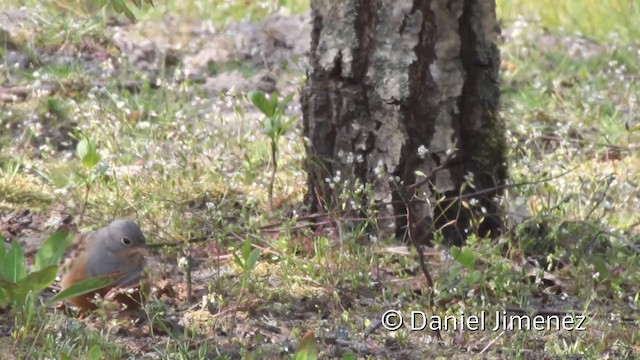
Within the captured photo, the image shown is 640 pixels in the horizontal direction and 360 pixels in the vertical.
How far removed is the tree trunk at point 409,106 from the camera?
487 centimetres

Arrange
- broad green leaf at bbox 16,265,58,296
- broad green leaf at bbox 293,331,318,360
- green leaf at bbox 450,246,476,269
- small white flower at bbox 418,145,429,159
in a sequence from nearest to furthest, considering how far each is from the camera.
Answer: broad green leaf at bbox 293,331,318,360 < broad green leaf at bbox 16,265,58,296 < green leaf at bbox 450,246,476,269 < small white flower at bbox 418,145,429,159

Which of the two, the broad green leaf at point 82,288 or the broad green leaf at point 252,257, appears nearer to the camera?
the broad green leaf at point 82,288

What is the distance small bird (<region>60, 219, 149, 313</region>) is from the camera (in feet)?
13.8

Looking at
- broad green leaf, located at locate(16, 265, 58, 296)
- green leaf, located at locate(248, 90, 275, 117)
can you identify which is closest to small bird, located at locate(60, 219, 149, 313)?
broad green leaf, located at locate(16, 265, 58, 296)

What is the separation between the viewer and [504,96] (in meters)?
7.45

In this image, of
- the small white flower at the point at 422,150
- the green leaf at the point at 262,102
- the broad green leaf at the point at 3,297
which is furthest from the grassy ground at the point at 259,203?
the green leaf at the point at 262,102

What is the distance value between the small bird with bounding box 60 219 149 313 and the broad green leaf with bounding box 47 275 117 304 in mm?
262

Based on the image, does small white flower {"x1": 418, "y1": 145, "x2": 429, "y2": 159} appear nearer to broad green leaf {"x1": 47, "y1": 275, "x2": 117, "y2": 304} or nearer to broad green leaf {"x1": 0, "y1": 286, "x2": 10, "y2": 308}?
broad green leaf {"x1": 47, "y1": 275, "x2": 117, "y2": 304}

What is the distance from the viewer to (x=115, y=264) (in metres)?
4.23

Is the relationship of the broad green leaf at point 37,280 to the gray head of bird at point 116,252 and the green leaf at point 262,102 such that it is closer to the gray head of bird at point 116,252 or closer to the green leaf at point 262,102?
the gray head of bird at point 116,252

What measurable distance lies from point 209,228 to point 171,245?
9.7 inches

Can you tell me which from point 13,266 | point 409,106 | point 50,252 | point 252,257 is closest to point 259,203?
point 409,106

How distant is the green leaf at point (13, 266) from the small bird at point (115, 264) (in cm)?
36

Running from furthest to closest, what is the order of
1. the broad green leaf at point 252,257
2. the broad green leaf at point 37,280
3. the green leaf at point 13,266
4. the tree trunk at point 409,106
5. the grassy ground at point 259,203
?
the tree trunk at point 409,106, the grassy ground at point 259,203, the broad green leaf at point 252,257, the green leaf at point 13,266, the broad green leaf at point 37,280
